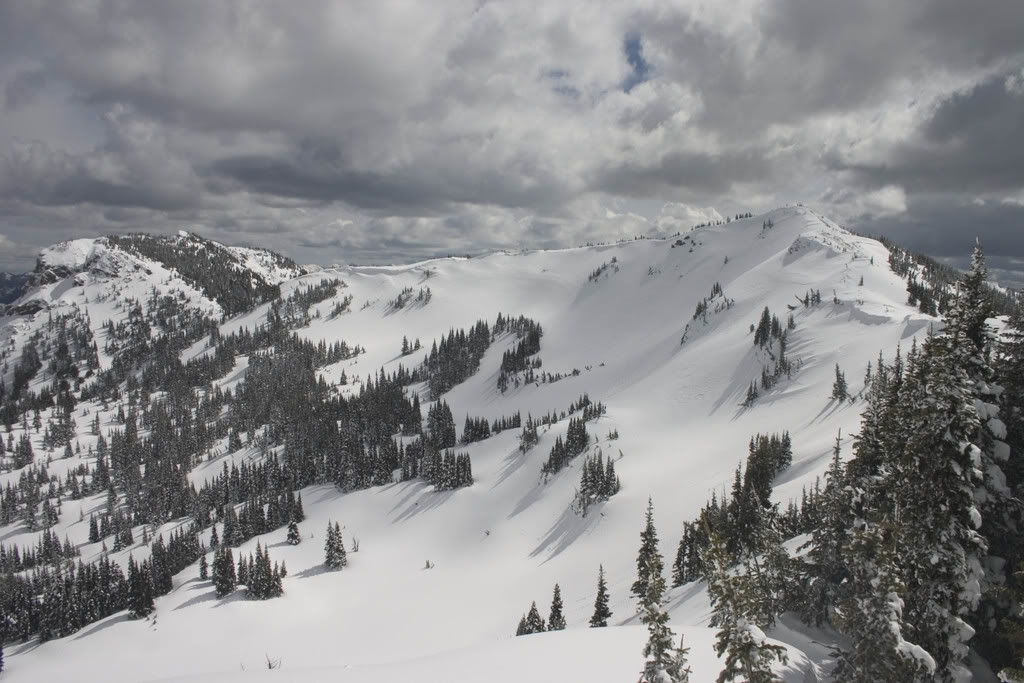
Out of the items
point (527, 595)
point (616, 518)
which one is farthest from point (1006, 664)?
point (616, 518)

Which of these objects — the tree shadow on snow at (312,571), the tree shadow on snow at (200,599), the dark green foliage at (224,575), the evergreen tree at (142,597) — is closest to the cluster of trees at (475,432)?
the tree shadow on snow at (312,571)

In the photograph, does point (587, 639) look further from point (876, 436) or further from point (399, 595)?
point (399, 595)

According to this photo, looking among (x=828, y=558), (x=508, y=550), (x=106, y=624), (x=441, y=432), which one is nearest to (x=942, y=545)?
(x=828, y=558)

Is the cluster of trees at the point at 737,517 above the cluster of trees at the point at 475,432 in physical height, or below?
above

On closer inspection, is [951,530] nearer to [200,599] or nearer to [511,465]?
[200,599]

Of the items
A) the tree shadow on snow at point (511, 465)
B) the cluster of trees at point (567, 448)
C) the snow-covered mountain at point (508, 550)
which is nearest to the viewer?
the snow-covered mountain at point (508, 550)

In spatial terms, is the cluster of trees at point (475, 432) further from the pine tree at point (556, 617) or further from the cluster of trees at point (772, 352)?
the pine tree at point (556, 617)

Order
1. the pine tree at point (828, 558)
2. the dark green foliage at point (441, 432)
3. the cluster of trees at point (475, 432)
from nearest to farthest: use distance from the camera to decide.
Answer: the pine tree at point (828, 558) < the dark green foliage at point (441, 432) < the cluster of trees at point (475, 432)

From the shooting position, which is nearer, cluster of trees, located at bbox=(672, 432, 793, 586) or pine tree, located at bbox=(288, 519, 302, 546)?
cluster of trees, located at bbox=(672, 432, 793, 586)

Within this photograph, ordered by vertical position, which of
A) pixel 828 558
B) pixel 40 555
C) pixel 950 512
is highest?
pixel 950 512

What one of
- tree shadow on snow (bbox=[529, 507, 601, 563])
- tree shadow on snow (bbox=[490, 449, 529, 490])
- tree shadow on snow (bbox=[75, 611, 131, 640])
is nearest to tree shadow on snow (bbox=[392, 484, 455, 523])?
tree shadow on snow (bbox=[490, 449, 529, 490])

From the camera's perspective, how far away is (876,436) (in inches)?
1144

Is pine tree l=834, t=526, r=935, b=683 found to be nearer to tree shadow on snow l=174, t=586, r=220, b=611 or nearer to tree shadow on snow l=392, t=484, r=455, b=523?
tree shadow on snow l=174, t=586, r=220, b=611

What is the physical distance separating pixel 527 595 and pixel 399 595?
2731 cm
